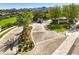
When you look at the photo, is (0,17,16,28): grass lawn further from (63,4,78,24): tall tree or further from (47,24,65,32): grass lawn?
(63,4,78,24): tall tree

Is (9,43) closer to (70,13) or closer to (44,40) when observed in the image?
(44,40)

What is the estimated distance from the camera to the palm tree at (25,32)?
3.23 metres

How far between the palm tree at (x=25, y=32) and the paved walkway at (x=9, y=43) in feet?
0.22

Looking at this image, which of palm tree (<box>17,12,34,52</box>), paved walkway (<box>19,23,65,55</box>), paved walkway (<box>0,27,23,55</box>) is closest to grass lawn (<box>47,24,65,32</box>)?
paved walkway (<box>19,23,65,55</box>)

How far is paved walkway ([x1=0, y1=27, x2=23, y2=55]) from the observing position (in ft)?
10.6

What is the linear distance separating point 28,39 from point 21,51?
0.61 ft

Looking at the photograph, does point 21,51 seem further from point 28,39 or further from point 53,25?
point 53,25

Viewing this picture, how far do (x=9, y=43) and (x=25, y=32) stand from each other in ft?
0.86

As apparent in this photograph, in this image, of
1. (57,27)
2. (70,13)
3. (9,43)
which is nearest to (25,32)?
(9,43)

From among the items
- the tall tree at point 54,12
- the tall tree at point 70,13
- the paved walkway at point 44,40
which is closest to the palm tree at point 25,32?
the paved walkway at point 44,40

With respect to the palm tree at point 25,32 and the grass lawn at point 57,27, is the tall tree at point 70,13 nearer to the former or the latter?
the grass lawn at point 57,27

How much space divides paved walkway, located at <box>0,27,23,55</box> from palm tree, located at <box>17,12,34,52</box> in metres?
0.07

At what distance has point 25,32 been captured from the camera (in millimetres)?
3266

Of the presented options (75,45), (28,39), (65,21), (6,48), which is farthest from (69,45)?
(6,48)
